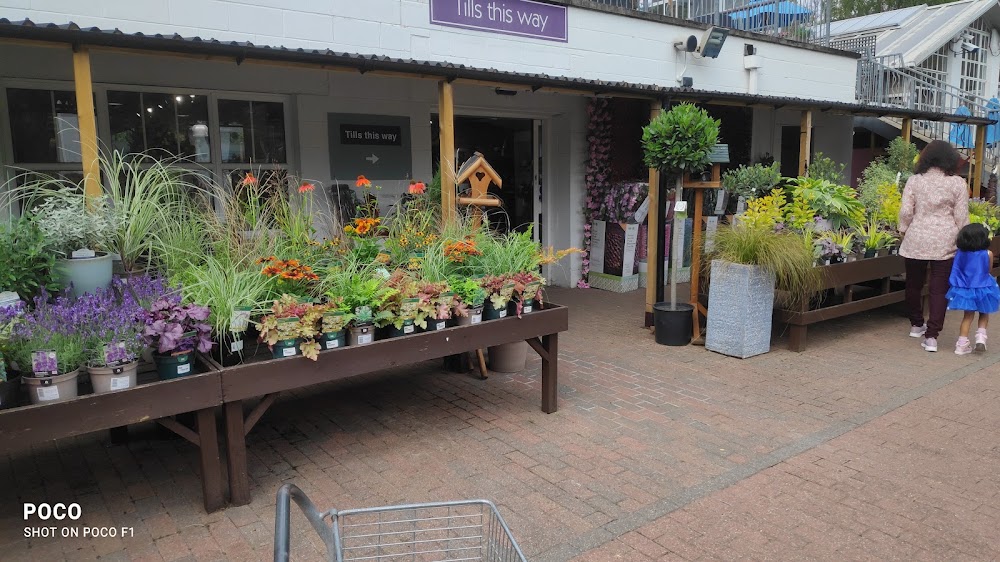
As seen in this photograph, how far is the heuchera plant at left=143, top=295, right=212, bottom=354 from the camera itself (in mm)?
3090

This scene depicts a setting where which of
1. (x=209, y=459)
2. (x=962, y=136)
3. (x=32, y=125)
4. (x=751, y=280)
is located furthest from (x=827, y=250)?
(x=962, y=136)

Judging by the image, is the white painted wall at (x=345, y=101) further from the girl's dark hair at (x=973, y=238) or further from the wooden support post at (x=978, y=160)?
the wooden support post at (x=978, y=160)

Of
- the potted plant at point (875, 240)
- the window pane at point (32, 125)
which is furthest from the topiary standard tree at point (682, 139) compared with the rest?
the window pane at point (32, 125)

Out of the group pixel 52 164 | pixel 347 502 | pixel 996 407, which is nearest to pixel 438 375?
pixel 347 502

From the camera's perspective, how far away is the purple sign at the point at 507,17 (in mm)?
6988

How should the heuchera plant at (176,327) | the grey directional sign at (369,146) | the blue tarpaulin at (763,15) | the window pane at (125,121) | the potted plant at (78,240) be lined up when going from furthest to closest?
the blue tarpaulin at (763,15), the grey directional sign at (369,146), the window pane at (125,121), the potted plant at (78,240), the heuchera plant at (176,327)

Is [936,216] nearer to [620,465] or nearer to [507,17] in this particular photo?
[620,465]

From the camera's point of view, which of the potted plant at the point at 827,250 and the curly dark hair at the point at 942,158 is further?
the potted plant at the point at 827,250

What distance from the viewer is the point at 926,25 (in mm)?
16484

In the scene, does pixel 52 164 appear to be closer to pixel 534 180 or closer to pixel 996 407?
pixel 534 180

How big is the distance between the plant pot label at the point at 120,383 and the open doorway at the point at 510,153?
6.47 meters

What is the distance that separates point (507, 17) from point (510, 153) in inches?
104

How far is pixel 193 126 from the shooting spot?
20.6 ft

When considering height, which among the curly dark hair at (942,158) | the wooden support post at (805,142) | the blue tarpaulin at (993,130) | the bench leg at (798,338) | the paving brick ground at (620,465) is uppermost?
the blue tarpaulin at (993,130)
